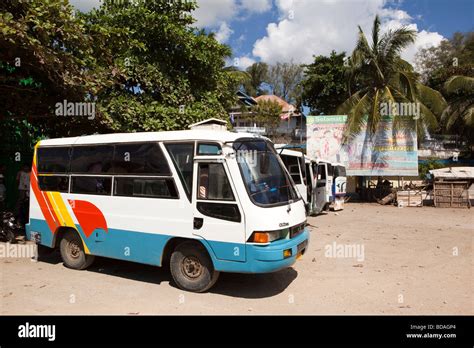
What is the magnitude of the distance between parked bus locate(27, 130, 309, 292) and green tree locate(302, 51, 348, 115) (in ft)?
90.9

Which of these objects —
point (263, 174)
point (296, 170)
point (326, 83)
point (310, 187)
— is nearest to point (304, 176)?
point (296, 170)

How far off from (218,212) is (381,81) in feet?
57.5

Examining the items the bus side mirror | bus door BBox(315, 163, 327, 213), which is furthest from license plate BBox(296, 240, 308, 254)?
bus door BBox(315, 163, 327, 213)

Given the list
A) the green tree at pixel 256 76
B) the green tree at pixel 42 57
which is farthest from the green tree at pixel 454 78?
the green tree at pixel 42 57

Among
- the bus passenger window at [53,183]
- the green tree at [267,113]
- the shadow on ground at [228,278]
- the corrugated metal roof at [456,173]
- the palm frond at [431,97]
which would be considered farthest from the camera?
the green tree at [267,113]

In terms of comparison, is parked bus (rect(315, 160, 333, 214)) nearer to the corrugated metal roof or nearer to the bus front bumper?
the corrugated metal roof

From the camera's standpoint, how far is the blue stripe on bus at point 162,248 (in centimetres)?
538

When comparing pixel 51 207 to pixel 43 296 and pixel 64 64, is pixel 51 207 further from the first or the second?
pixel 64 64

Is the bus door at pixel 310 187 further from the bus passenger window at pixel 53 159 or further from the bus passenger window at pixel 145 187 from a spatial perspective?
the bus passenger window at pixel 53 159

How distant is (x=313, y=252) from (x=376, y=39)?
15439 millimetres

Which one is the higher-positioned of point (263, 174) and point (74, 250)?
point (263, 174)

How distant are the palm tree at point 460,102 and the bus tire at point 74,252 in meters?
24.4

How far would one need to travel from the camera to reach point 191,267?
5.99 metres

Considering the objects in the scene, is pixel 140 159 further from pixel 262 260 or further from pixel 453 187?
pixel 453 187
